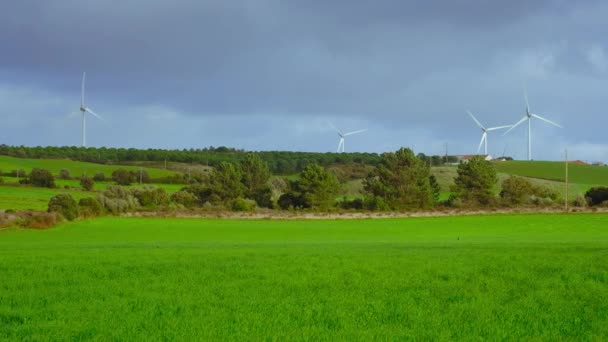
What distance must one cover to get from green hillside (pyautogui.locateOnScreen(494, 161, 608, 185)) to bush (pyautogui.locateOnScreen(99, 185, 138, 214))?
8785 centimetres

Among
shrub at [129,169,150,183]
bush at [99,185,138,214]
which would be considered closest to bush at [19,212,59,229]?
bush at [99,185,138,214]

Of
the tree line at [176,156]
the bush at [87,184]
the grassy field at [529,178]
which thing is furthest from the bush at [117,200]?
the grassy field at [529,178]

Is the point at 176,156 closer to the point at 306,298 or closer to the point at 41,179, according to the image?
the point at 41,179

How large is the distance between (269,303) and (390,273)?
488 cm

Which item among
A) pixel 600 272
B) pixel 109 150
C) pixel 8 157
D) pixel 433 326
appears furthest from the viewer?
pixel 109 150

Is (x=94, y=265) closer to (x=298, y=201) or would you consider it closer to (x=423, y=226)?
(x=423, y=226)

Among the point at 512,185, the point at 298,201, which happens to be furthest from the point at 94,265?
the point at 512,185

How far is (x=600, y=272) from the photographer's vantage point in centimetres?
1576

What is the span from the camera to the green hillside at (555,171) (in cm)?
13725

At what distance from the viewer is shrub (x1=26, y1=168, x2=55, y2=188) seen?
10488 cm

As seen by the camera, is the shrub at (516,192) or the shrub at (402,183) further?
the shrub at (402,183)

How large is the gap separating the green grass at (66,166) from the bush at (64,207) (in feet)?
185

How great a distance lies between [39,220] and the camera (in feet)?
187

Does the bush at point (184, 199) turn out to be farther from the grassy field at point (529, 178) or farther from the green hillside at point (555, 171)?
the green hillside at point (555, 171)
